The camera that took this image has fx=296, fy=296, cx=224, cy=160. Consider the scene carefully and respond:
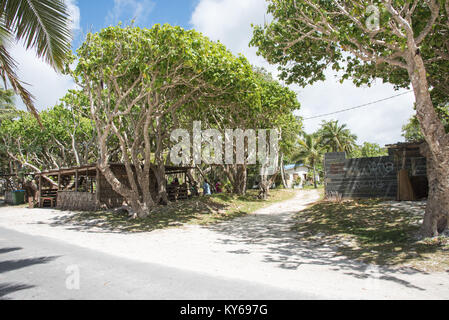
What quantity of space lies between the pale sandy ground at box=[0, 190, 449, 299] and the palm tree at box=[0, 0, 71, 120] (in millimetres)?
4301

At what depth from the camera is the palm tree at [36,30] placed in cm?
496

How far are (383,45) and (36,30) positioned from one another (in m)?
8.13

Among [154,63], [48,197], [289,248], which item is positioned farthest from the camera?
[48,197]

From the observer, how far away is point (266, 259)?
6.20 metres

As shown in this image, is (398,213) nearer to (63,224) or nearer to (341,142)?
(63,224)

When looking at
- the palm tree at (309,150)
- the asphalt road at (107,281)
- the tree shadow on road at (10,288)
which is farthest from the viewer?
the palm tree at (309,150)

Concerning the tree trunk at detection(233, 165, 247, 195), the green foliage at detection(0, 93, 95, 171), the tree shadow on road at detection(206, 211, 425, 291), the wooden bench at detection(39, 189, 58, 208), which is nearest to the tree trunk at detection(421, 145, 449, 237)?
the tree shadow on road at detection(206, 211, 425, 291)

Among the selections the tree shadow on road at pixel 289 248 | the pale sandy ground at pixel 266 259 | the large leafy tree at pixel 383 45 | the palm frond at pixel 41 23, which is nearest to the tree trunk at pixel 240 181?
the tree shadow on road at pixel 289 248

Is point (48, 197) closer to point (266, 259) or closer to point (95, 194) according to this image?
point (95, 194)

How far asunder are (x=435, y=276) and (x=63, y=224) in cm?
1332

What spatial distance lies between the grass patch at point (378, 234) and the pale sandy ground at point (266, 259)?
44 centimetres

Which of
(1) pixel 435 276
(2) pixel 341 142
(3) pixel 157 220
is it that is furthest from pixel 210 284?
(2) pixel 341 142

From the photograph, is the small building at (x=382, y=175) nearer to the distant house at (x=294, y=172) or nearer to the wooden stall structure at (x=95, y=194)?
the wooden stall structure at (x=95, y=194)

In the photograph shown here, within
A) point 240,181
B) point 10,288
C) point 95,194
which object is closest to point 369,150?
point 240,181
